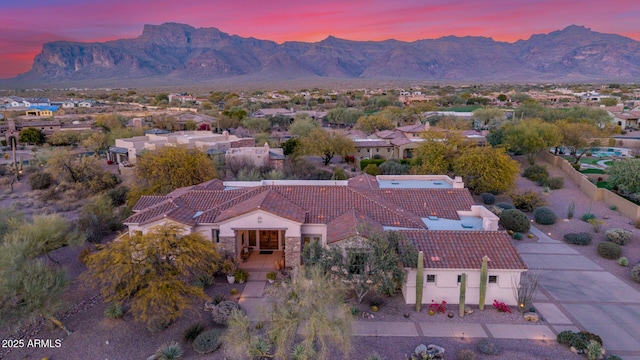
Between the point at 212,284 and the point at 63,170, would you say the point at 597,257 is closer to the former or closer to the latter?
the point at 212,284

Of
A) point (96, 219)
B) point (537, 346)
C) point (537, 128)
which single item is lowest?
point (537, 346)

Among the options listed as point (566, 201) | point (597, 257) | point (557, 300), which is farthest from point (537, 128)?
point (557, 300)

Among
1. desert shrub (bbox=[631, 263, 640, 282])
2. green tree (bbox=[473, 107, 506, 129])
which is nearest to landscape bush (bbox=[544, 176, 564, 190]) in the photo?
desert shrub (bbox=[631, 263, 640, 282])

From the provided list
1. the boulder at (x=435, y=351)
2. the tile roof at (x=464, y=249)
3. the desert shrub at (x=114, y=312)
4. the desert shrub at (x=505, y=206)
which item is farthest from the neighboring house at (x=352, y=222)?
the desert shrub at (x=505, y=206)

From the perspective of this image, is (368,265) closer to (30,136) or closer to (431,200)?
(431,200)

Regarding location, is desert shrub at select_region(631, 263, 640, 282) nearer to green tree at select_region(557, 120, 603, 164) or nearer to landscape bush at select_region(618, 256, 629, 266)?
landscape bush at select_region(618, 256, 629, 266)

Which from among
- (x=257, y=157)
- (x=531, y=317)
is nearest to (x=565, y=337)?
(x=531, y=317)
